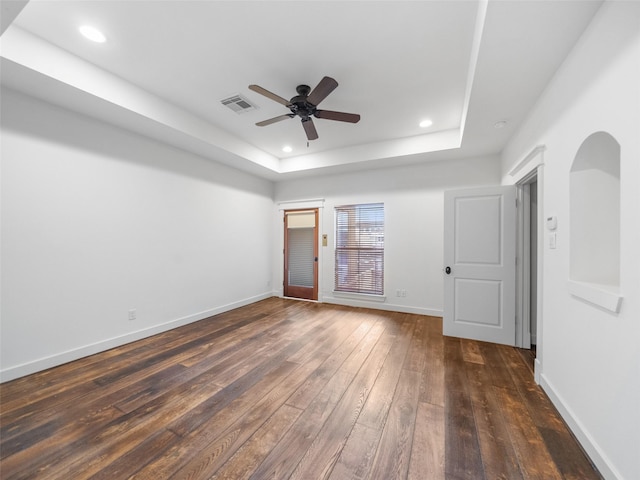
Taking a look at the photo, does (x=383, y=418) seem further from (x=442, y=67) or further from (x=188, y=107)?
(x=188, y=107)

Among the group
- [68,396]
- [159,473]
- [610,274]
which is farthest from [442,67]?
[68,396]

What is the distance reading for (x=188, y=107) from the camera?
3303mm

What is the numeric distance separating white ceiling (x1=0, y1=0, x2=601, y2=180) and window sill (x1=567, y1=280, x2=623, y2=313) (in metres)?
1.71

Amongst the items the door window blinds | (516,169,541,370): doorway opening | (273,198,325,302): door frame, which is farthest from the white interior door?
the door window blinds

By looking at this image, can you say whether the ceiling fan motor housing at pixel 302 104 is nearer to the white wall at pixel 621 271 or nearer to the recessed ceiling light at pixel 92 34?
the recessed ceiling light at pixel 92 34

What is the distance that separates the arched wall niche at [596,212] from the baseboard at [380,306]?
9.27 ft

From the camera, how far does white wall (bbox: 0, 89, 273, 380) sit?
2418 mm

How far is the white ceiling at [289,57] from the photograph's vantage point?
1.84 m

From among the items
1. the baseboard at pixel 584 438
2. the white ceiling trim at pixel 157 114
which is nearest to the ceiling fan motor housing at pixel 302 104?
the white ceiling trim at pixel 157 114

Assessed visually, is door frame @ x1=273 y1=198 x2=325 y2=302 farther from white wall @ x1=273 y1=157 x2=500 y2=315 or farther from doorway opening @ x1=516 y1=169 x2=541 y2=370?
doorway opening @ x1=516 y1=169 x2=541 y2=370

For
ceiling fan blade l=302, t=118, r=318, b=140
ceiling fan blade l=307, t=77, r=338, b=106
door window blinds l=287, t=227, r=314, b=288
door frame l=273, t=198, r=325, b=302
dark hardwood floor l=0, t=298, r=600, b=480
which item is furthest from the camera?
door window blinds l=287, t=227, r=314, b=288

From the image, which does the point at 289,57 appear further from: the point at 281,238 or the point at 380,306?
the point at 380,306

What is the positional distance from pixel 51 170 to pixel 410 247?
499 centimetres

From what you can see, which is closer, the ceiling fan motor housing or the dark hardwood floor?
the dark hardwood floor
